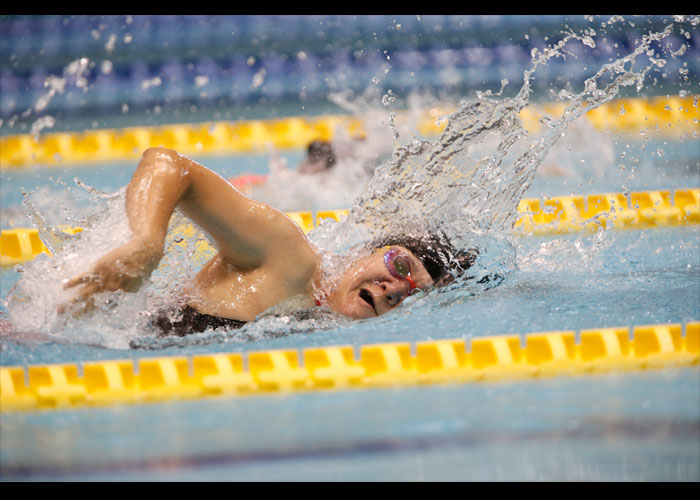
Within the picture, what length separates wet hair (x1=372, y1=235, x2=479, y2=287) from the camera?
254 cm

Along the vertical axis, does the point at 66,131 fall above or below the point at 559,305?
above

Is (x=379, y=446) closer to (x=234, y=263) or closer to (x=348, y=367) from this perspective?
(x=348, y=367)

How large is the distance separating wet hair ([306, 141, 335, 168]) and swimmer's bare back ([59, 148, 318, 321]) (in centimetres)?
206

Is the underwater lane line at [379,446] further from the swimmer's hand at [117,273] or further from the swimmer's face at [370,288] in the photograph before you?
the swimmer's face at [370,288]

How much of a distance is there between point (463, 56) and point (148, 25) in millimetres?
2252

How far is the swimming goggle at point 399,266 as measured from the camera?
95.7 inches

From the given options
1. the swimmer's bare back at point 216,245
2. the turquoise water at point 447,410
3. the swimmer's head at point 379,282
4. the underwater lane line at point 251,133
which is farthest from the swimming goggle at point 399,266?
the underwater lane line at point 251,133

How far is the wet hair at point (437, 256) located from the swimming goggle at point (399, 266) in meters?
0.09

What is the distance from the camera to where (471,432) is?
1784 millimetres

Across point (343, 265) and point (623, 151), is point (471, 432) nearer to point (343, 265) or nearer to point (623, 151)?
point (343, 265)

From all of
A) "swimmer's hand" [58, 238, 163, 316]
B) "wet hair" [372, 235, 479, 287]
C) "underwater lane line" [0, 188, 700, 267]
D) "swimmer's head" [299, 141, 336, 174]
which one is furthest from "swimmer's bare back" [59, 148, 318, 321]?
"swimmer's head" [299, 141, 336, 174]

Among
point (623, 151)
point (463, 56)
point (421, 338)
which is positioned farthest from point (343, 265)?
point (463, 56)

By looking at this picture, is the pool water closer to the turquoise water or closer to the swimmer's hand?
the turquoise water

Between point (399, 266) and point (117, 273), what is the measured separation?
2.97 ft
